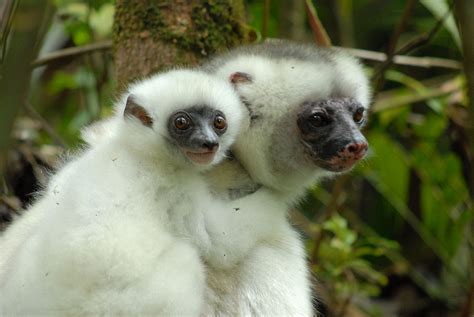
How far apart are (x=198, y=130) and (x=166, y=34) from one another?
1287 mm

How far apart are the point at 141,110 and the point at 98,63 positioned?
13.0 ft

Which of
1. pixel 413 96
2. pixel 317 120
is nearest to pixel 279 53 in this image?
pixel 317 120

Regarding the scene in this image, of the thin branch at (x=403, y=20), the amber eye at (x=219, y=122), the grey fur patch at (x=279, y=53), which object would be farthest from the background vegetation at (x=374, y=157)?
the amber eye at (x=219, y=122)

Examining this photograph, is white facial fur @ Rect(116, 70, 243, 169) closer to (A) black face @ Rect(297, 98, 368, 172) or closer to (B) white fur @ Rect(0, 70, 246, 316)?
(B) white fur @ Rect(0, 70, 246, 316)

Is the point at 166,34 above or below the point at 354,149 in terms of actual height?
above

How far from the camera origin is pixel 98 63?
686 cm

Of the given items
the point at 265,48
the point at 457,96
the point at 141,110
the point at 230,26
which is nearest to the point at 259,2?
the point at 457,96

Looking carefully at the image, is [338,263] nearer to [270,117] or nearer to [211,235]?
[270,117]

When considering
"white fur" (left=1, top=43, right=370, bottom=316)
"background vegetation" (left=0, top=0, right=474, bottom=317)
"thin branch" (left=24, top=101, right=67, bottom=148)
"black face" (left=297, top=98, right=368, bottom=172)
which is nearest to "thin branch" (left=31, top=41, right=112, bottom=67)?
"background vegetation" (left=0, top=0, right=474, bottom=317)

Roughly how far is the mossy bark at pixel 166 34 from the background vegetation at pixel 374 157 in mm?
58

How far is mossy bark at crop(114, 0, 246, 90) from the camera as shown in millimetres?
4105

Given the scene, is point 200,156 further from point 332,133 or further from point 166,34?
point 166,34

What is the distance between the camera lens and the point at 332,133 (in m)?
3.41

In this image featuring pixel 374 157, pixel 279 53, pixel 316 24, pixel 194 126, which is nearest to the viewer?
pixel 194 126
